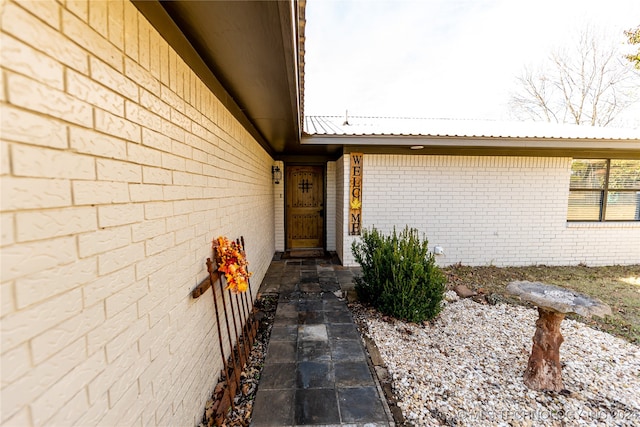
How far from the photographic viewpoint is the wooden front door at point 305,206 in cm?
671

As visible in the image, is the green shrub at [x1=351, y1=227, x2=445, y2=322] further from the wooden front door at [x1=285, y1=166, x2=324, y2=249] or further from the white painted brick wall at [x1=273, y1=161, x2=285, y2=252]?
the white painted brick wall at [x1=273, y1=161, x2=285, y2=252]

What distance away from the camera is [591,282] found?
15.0 feet

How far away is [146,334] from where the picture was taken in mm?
1254

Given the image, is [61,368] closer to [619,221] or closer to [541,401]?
[541,401]

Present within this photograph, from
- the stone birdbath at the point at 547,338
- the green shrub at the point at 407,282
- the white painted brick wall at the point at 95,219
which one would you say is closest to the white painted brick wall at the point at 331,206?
the green shrub at the point at 407,282

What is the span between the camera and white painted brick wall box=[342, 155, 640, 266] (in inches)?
207

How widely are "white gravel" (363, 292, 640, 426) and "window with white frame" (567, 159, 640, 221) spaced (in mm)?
3813

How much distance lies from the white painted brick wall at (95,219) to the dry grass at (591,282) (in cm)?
438

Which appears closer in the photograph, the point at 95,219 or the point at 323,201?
the point at 95,219

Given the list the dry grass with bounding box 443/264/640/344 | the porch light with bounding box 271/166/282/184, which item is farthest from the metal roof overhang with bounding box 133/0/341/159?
the dry grass with bounding box 443/264/640/344

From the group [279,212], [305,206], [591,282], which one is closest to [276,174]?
[279,212]

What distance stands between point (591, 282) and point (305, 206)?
568 cm

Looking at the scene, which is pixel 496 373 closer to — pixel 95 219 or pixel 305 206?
pixel 95 219

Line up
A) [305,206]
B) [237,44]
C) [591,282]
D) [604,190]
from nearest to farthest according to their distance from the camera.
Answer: [237,44] < [591,282] < [604,190] < [305,206]
